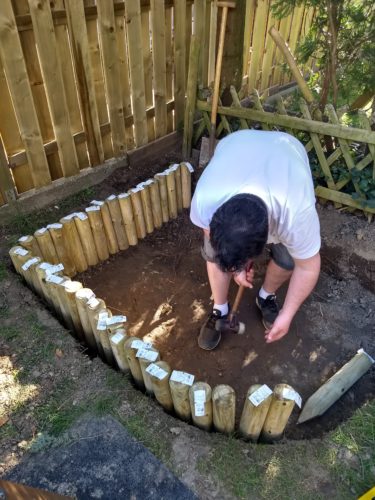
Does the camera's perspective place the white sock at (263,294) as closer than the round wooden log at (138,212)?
Yes

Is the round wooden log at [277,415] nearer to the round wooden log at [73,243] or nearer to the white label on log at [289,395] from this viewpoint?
the white label on log at [289,395]

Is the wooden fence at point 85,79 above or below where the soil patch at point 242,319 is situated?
above

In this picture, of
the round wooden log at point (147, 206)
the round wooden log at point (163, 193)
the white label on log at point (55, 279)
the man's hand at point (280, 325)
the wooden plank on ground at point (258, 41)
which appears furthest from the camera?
the wooden plank on ground at point (258, 41)

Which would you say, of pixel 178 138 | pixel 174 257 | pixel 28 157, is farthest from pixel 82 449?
pixel 178 138

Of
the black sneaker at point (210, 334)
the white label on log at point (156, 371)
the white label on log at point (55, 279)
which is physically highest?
the white label on log at point (55, 279)

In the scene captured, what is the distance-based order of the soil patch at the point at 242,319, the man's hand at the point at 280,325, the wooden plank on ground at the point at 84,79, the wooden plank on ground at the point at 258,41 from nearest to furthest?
the man's hand at the point at 280,325, the soil patch at the point at 242,319, the wooden plank on ground at the point at 84,79, the wooden plank on ground at the point at 258,41

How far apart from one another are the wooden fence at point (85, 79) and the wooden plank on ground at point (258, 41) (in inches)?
54.0

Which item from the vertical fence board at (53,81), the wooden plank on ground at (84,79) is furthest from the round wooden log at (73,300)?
the wooden plank on ground at (84,79)

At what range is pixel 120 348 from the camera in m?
2.38

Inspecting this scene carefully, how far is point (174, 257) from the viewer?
384 centimetres

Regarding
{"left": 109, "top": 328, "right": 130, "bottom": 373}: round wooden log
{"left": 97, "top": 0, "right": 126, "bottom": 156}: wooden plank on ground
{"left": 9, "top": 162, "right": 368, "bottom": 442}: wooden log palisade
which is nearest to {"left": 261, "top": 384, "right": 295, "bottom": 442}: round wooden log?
{"left": 9, "top": 162, "right": 368, "bottom": 442}: wooden log palisade

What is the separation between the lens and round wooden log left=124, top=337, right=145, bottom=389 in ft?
7.56

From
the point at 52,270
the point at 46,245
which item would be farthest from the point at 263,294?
the point at 46,245

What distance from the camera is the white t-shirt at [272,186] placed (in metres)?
1.96
